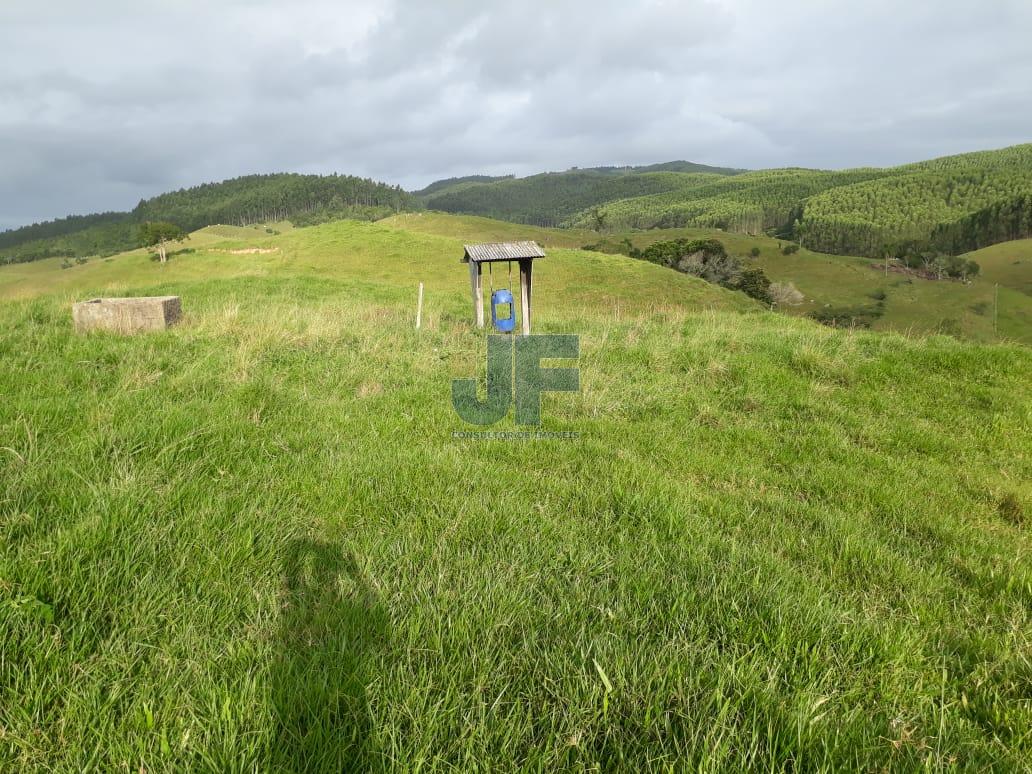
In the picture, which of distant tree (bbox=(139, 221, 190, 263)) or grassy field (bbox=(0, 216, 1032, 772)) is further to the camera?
distant tree (bbox=(139, 221, 190, 263))

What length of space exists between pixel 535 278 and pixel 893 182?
226 m

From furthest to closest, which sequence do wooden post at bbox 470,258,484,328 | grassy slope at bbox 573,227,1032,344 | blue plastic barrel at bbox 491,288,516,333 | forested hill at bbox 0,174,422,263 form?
forested hill at bbox 0,174,422,263
grassy slope at bbox 573,227,1032,344
wooden post at bbox 470,258,484,328
blue plastic barrel at bbox 491,288,516,333

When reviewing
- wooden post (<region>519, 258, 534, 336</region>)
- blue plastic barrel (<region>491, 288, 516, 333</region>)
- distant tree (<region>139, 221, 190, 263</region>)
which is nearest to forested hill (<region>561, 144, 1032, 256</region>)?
distant tree (<region>139, 221, 190, 263</region>)

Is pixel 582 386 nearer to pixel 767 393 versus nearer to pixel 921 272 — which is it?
pixel 767 393

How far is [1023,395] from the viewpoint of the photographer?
6918mm

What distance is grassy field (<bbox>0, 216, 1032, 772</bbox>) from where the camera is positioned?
5.07 ft

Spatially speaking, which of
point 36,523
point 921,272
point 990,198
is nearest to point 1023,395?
point 36,523

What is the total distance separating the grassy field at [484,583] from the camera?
5.07ft

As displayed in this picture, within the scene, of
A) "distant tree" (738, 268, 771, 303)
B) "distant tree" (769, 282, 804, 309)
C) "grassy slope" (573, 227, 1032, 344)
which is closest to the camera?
"distant tree" (738, 268, 771, 303)

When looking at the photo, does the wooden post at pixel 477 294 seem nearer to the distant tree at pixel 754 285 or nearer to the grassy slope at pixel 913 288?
the distant tree at pixel 754 285

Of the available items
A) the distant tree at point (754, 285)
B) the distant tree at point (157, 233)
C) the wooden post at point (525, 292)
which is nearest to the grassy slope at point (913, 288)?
the distant tree at point (754, 285)

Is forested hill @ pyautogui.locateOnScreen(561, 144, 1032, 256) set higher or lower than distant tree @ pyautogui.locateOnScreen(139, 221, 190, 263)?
higher

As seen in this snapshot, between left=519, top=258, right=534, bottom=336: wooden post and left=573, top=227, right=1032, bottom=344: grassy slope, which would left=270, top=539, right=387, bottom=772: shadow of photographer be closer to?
left=519, top=258, right=534, bottom=336: wooden post

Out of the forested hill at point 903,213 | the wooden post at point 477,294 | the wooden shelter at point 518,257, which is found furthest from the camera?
the forested hill at point 903,213
